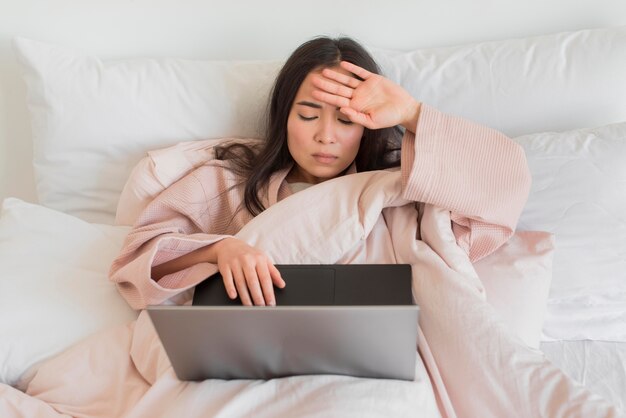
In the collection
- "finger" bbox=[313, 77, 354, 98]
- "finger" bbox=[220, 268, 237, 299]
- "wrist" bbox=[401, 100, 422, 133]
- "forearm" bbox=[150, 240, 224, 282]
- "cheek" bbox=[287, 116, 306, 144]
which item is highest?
"finger" bbox=[313, 77, 354, 98]

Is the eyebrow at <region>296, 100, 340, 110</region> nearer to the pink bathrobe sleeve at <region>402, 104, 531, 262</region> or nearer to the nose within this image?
the nose

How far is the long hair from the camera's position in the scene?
1.22 meters

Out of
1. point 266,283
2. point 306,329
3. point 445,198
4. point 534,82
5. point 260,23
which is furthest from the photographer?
point 260,23

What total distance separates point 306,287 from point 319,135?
1.31ft

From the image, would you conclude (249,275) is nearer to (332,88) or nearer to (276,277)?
(276,277)

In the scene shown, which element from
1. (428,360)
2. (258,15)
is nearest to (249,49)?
(258,15)

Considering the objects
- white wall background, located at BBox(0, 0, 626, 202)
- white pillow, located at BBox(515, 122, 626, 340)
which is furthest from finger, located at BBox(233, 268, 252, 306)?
white wall background, located at BBox(0, 0, 626, 202)

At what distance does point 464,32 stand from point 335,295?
Answer: 0.85 m

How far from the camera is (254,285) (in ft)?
2.88

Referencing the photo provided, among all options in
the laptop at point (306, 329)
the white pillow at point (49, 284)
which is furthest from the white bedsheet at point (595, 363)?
the white pillow at point (49, 284)

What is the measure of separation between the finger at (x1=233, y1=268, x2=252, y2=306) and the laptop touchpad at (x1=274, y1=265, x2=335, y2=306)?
0.04 m

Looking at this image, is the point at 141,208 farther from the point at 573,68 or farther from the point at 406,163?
the point at 573,68

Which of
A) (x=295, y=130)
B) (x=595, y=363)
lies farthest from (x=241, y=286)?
(x=595, y=363)

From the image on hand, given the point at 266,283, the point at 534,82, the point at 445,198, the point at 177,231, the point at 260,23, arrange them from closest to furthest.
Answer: the point at 266,283
the point at 445,198
the point at 177,231
the point at 534,82
the point at 260,23
